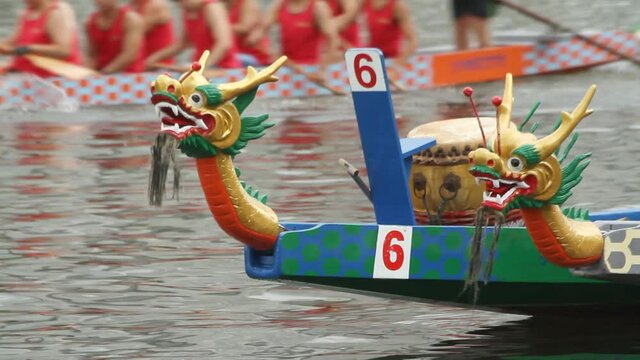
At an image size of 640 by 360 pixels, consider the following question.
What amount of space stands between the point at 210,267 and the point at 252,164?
365 cm

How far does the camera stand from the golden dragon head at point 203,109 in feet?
21.8

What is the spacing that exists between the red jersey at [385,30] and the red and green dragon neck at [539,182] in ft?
33.0

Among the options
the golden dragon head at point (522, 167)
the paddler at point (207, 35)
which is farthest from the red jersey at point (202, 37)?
the golden dragon head at point (522, 167)

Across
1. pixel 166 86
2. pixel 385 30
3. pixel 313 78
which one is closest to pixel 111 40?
pixel 313 78

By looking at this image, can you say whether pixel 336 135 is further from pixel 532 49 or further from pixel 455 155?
pixel 455 155

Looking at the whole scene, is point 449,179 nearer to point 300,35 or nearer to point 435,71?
point 300,35

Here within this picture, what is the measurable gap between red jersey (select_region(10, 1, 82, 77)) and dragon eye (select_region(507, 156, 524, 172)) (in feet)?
30.7

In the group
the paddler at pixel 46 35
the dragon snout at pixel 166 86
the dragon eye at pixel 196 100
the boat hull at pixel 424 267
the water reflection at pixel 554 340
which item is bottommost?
the water reflection at pixel 554 340

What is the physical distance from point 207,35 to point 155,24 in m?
0.49

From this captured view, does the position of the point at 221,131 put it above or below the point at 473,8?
below

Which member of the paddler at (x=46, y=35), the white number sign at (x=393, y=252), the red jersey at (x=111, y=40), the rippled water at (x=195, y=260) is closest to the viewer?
the white number sign at (x=393, y=252)

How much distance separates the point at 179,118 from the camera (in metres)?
6.67

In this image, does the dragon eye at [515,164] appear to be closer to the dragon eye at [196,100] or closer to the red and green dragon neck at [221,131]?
the red and green dragon neck at [221,131]

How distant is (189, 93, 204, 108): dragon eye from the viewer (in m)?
6.66
